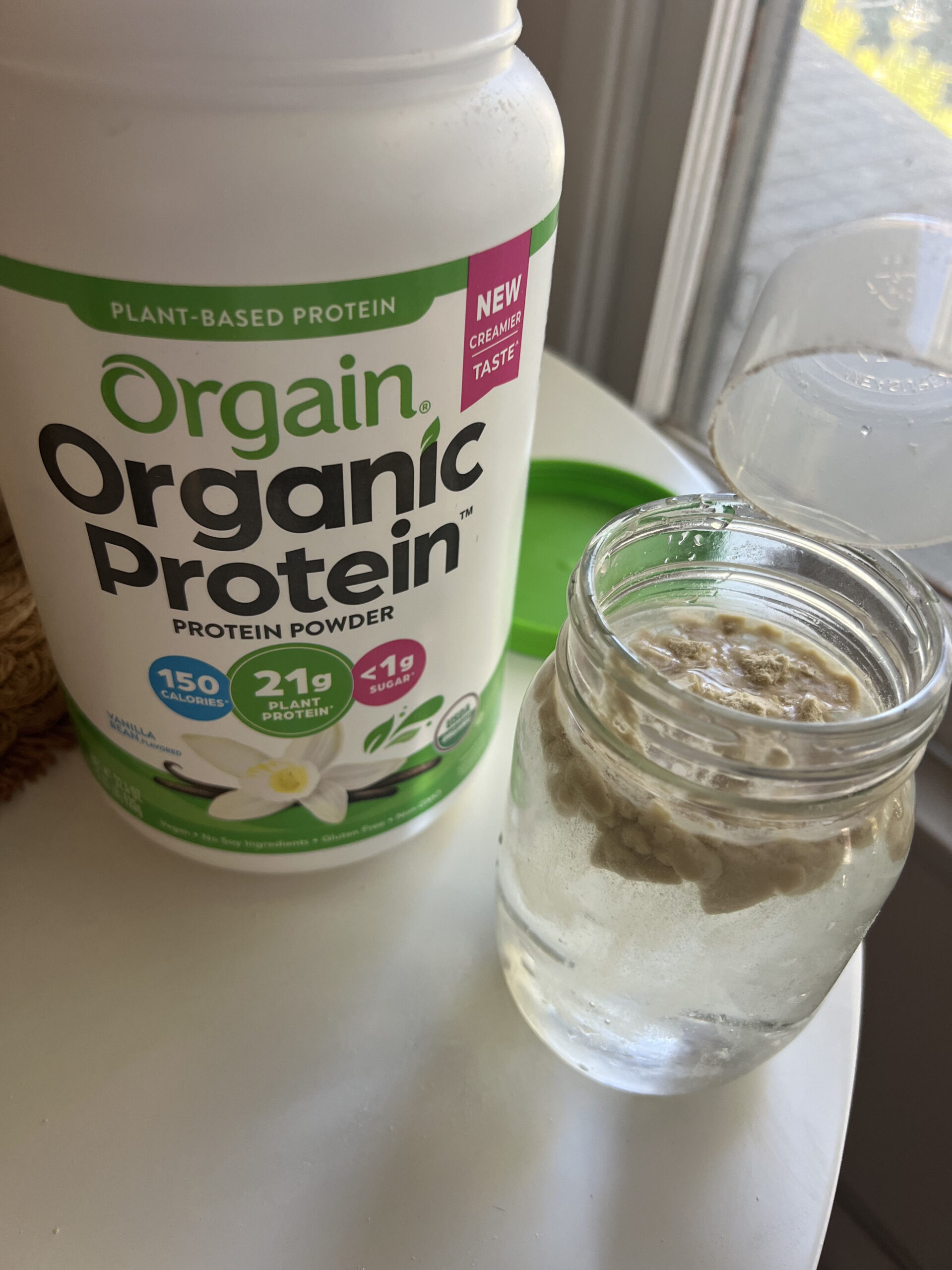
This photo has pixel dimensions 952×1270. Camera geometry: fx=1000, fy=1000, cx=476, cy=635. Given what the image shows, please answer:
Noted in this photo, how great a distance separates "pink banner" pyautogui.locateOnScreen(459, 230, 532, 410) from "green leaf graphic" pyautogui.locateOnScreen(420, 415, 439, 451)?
0.01 metres

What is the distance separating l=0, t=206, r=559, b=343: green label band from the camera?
10.1 inches

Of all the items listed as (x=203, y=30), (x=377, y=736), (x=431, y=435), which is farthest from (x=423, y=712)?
(x=203, y=30)

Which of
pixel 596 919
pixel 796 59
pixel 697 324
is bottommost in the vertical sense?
pixel 697 324

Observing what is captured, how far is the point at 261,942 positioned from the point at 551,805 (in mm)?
150

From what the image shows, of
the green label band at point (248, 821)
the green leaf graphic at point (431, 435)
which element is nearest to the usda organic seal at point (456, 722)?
the green label band at point (248, 821)

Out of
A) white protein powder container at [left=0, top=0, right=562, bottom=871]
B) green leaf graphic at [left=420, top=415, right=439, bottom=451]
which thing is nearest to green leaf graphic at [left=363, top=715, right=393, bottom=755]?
white protein powder container at [left=0, top=0, right=562, bottom=871]

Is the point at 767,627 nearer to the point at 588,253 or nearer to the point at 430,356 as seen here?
the point at 430,356

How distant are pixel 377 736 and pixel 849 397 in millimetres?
212

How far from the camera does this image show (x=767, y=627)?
0.40m

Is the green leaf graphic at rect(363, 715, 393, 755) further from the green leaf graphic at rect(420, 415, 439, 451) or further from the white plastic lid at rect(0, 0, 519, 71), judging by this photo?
the white plastic lid at rect(0, 0, 519, 71)

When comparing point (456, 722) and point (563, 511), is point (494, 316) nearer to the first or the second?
point (456, 722)

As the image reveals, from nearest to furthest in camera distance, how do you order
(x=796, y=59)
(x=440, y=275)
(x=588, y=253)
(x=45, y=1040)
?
(x=440, y=275) → (x=45, y=1040) → (x=796, y=59) → (x=588, y=253)

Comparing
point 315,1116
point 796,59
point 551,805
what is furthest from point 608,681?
point 796,59

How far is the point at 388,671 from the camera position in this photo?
359 millimetres
